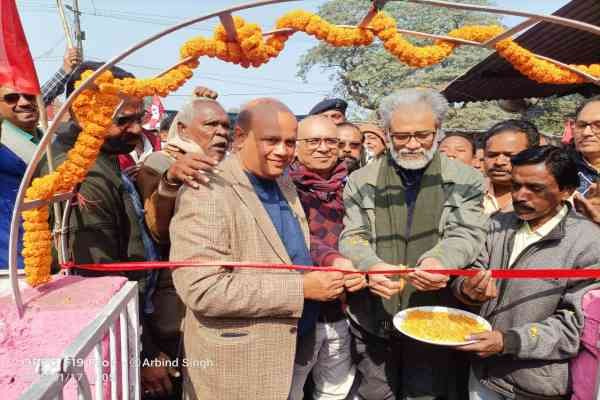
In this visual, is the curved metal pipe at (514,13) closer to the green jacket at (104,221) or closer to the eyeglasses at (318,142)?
the eyeglasses at (318,142)

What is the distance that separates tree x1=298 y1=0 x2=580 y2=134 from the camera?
21008 millimetres

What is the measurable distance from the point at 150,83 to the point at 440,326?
180cm

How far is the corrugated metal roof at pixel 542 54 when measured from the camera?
6.09 metres

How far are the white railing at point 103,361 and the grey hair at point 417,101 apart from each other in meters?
1.64

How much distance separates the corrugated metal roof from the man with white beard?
500cm

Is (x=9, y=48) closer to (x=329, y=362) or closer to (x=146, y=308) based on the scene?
(x=146, y=308)

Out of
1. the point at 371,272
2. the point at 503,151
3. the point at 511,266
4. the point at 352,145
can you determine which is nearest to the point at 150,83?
the point at 371,272

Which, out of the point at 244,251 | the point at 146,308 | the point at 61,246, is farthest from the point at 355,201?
the point at 61,246

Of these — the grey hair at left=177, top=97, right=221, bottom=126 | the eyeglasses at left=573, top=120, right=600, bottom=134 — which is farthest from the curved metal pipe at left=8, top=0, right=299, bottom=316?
the eyeglasses at left=573, top=120, right=600, bottom=134

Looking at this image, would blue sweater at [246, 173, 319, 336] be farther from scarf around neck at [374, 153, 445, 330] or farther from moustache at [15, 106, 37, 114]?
moustache at [15, 106, 37, 114]

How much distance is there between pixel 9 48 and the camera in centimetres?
173

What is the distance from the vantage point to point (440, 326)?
2.12 m

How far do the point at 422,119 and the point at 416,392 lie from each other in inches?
59.0

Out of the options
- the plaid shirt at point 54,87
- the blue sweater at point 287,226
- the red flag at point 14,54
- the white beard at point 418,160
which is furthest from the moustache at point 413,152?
the plaid shirt at point 54,87
